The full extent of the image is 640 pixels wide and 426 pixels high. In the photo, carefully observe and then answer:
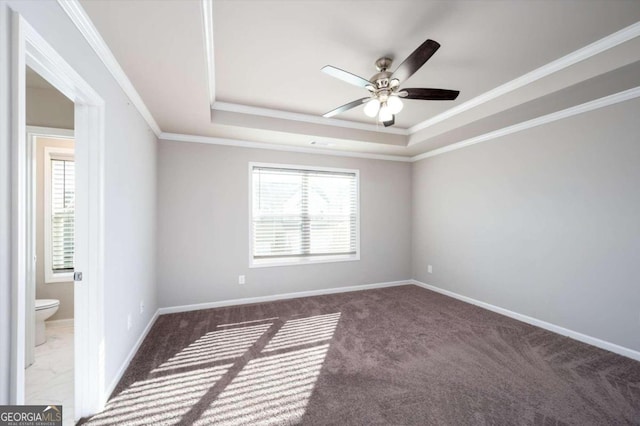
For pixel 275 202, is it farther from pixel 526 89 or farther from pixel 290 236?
pixel 526 89

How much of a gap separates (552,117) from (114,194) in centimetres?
437

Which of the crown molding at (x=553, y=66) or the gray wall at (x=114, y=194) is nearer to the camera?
the gray wall at (x=114, y=194)

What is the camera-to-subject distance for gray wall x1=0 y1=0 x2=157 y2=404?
1003 mm

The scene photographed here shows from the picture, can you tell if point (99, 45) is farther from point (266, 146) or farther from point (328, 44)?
point (266, 146)

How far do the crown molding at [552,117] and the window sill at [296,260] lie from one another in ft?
7.80

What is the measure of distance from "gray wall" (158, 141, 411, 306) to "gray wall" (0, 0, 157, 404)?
9.1 inches

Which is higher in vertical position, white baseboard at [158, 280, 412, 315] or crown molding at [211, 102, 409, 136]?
crown molding at [211, 102, 409, 136]

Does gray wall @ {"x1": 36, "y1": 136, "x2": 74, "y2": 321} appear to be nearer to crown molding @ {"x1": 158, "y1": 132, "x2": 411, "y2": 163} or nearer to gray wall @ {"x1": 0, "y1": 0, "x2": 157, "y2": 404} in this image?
gray wall @ {"x1": 0, "y1": 0, "x2": 157, "y2": 404}

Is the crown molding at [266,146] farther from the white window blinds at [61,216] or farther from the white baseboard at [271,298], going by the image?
the white baseboard at [271,298]

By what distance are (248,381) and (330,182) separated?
3.16m

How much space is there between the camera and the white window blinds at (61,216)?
3.40 m

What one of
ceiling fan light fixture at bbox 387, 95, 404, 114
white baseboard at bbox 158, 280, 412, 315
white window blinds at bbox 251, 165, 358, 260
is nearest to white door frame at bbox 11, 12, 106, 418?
white baseboard at bbox 158, 280, 412, 315

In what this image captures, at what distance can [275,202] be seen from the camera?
426cm

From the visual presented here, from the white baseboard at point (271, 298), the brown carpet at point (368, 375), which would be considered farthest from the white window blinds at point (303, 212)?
the brown carpet at point (368, 375)
